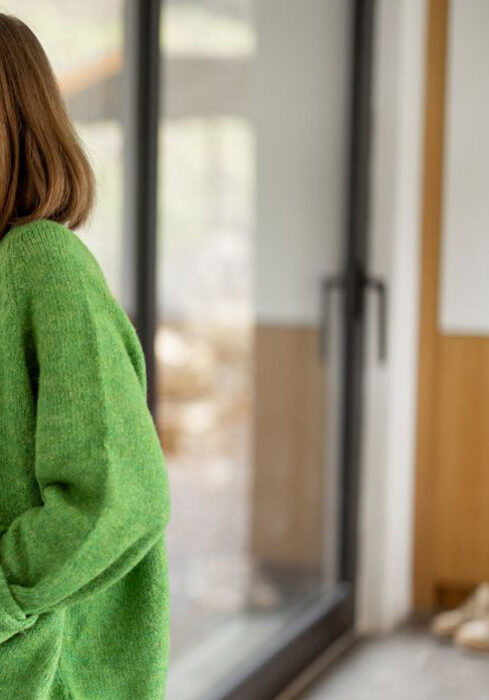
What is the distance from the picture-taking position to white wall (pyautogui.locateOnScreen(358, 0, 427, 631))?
10.4ft

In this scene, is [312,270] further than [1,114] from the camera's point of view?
Yes

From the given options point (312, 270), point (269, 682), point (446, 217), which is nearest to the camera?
point (269, 682)

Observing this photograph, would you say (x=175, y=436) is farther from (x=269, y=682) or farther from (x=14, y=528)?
(x=14, y=528)

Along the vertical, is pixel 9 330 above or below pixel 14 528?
above

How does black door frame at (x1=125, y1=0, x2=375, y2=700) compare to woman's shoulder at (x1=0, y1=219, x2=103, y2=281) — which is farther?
black door frame at (x1=125, y1=0, x2=375, y2=700)

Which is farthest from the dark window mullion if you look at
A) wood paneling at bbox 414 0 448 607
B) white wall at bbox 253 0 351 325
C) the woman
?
wood paneling at bbox 414 0 448 607

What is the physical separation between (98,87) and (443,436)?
5.84 ft

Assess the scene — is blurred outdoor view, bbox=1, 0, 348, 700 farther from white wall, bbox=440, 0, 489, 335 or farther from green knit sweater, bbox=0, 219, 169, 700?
green knit sweater, bbox=0, 219, 169, 700

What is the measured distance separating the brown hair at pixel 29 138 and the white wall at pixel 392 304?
219 centimetres

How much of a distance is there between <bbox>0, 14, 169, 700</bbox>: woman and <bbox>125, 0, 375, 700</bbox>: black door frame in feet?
3.42

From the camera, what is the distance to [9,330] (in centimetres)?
104

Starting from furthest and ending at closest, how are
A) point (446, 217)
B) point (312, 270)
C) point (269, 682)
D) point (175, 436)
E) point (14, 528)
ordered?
1. point (446, 217)
2. point (312, 270)
3. point (269, 682)
4. point (175, 436)
5. point (14, 528)

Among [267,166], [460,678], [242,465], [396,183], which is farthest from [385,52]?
[460,678]

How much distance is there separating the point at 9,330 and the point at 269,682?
1935 millimetres
